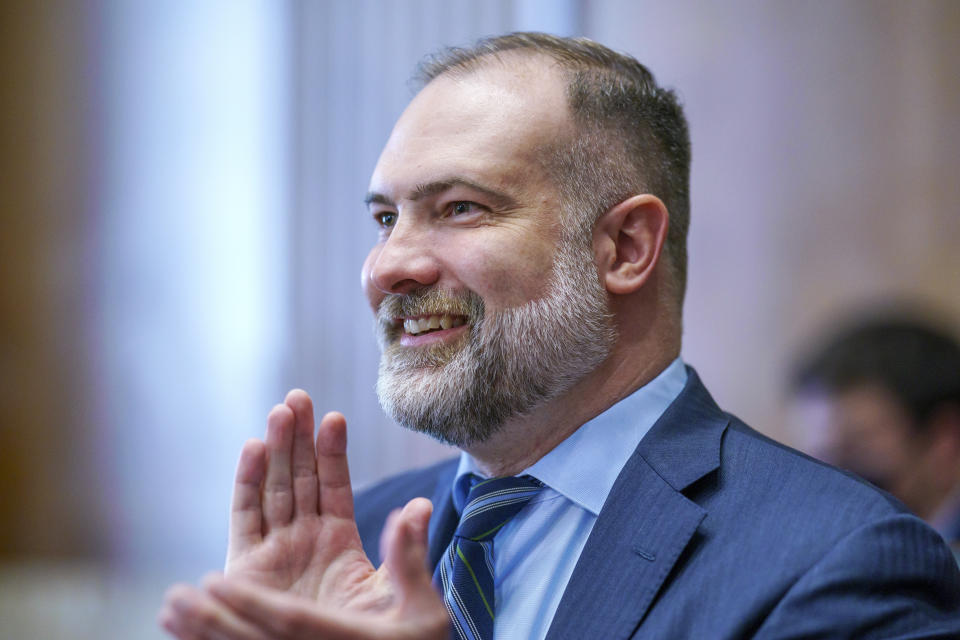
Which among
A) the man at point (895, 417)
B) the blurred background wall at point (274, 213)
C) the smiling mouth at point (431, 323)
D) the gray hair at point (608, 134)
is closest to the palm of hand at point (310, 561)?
the smiling mouth at point (431, 323)

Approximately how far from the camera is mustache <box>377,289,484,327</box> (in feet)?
5.17

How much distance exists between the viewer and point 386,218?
1.77m

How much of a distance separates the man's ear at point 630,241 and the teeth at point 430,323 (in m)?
0.29

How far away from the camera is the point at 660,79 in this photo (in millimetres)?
3453

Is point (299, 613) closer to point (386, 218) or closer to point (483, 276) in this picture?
point (483, 276)

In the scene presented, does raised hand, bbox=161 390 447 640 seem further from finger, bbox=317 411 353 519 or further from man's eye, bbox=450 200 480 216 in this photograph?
man's eye, bbox=450 200 480 216

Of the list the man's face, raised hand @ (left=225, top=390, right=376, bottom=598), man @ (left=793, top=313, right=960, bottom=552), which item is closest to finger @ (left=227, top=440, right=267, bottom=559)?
raised hand @ (left=225, top=390, right=376, bottom=598)

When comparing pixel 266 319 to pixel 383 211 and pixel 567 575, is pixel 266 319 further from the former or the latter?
pixel 567 575

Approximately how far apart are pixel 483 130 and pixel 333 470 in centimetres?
67

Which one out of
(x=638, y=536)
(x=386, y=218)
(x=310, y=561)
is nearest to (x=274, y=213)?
(x=386, y=218)

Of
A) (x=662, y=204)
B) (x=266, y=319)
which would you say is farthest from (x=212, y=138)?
(x=662, y=204)

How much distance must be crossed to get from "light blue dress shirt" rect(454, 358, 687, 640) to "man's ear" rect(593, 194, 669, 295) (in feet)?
0.72

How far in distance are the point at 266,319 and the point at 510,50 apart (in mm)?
1982

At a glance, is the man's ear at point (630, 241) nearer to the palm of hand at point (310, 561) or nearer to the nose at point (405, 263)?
the nose at point (405, 263)
